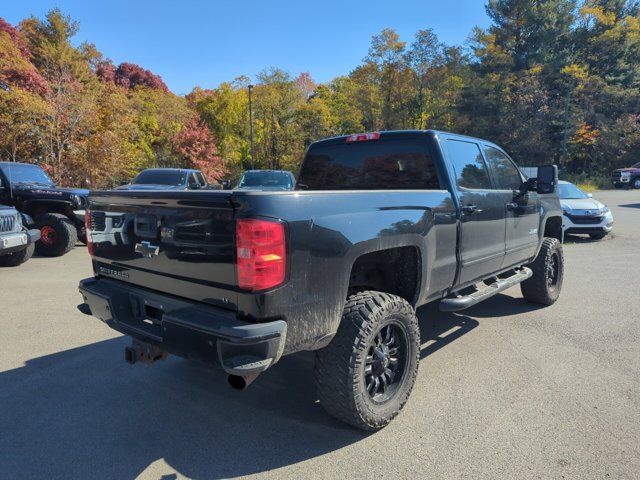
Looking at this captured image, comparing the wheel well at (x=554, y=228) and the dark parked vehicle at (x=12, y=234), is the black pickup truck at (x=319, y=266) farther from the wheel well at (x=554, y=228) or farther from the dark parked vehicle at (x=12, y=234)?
the dark parked vehicle at (x=12, y=234)

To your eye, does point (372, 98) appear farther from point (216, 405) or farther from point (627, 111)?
point (216, 405)

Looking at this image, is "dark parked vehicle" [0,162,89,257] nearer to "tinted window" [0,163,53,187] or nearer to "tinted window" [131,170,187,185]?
"tinted window" [0,163,53,187]

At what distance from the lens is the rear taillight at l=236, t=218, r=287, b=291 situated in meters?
2.21

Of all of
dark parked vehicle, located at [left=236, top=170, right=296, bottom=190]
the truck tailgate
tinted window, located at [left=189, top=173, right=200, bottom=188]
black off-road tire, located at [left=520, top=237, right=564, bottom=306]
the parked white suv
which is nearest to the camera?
the truck tailgate

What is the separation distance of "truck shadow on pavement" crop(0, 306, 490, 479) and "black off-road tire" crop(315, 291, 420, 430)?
0.20 metres

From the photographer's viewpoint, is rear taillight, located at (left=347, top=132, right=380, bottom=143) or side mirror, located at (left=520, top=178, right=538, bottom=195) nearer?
rear taillight, located at (left=347, top=132, right=380, bottom=143)

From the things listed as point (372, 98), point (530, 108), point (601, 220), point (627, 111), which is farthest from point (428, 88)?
point (601, 220)

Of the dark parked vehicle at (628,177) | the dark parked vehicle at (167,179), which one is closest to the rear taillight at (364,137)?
the dark parked vehicle at (167,179)

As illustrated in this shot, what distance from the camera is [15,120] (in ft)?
53.3

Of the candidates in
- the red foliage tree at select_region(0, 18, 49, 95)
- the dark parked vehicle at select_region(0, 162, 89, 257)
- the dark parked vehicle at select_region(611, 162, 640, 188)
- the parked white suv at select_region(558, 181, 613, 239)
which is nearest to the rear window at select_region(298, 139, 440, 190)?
the dark parked vehicle at select_region(0, 162, 89, 257)

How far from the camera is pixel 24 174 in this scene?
31.0 feet

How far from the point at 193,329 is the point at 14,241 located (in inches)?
243

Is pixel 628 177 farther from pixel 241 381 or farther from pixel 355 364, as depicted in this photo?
pixel 241 381

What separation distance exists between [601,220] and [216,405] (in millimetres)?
11336
